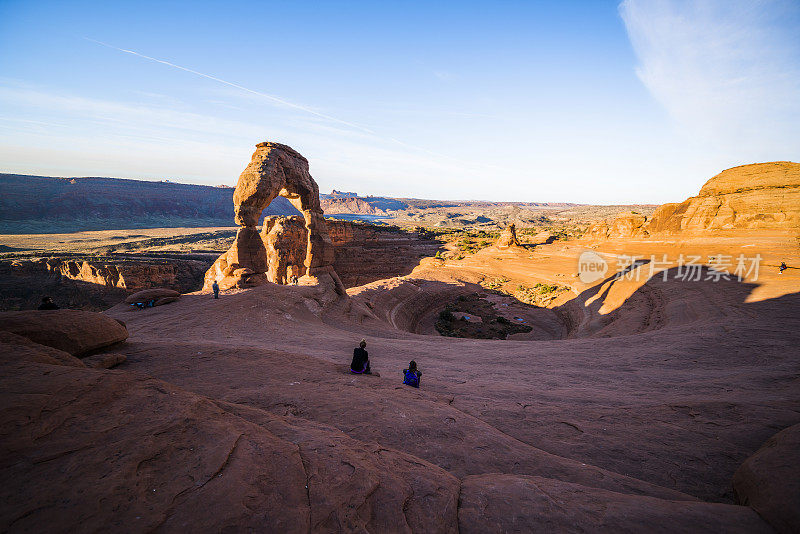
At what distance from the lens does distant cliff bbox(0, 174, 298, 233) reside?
9862cm

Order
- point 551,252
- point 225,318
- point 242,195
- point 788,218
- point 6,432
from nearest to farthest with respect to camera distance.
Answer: point 6,432
point 225,318
point 242,195
point 788,218
point 551,252

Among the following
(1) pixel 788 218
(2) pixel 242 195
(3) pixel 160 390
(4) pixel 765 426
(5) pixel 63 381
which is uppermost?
(1) pixel 788 218

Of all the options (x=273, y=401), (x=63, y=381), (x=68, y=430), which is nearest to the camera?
(x=68, y=430)

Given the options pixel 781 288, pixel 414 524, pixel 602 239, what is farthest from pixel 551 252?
pixel 414 524

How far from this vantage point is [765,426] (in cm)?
459

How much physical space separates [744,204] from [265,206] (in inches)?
1633

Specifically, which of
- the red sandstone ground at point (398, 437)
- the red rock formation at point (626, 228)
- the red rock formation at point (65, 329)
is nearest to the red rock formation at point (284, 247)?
the red sandstone ground at point (398, 437)

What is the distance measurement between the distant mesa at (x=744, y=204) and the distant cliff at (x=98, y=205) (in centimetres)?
14849

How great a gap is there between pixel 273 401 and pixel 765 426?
7.48 meters

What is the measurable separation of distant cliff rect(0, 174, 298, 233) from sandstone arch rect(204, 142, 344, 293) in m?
122

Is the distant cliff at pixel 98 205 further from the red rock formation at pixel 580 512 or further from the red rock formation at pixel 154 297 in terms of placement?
the red rock formation at pixel 580 512

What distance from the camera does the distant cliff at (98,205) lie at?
98625 millimetres

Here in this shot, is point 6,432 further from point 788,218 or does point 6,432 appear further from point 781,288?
point 788,218

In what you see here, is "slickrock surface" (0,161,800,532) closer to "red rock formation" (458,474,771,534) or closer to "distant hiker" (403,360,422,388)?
"red rock formation" (458,474,771,534)
